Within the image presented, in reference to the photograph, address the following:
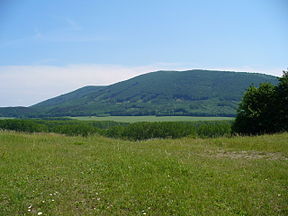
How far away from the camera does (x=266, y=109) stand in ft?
90.1

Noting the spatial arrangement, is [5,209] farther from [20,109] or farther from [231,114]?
[20,109]

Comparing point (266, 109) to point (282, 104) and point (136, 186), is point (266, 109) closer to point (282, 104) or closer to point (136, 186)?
point (282, 104)

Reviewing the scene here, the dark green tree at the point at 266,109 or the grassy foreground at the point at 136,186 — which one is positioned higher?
the dark green tree at the point at 266,109

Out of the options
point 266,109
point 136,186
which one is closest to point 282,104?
point 266,109

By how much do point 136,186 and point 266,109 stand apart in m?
24.2

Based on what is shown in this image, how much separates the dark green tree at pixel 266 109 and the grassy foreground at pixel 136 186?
17174 mm

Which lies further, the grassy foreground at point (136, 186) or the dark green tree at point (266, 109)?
the dark green tree at point (266, 109)

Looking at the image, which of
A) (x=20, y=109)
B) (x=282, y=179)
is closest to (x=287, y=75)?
(x=282, y=179)

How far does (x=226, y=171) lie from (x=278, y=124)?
2118 centimetres

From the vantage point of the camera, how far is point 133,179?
821cm

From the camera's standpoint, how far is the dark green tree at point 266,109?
27.0 meters

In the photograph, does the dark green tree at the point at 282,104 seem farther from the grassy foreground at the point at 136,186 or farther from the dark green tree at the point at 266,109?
the grassy foreground at the point at 136,186

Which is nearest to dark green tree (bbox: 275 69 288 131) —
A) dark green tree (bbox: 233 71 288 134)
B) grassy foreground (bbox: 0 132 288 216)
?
dark green tree (bbox: 233 71 288 134)

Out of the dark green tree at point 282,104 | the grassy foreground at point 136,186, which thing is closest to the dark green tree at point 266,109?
the dark green tree at point 282,104
